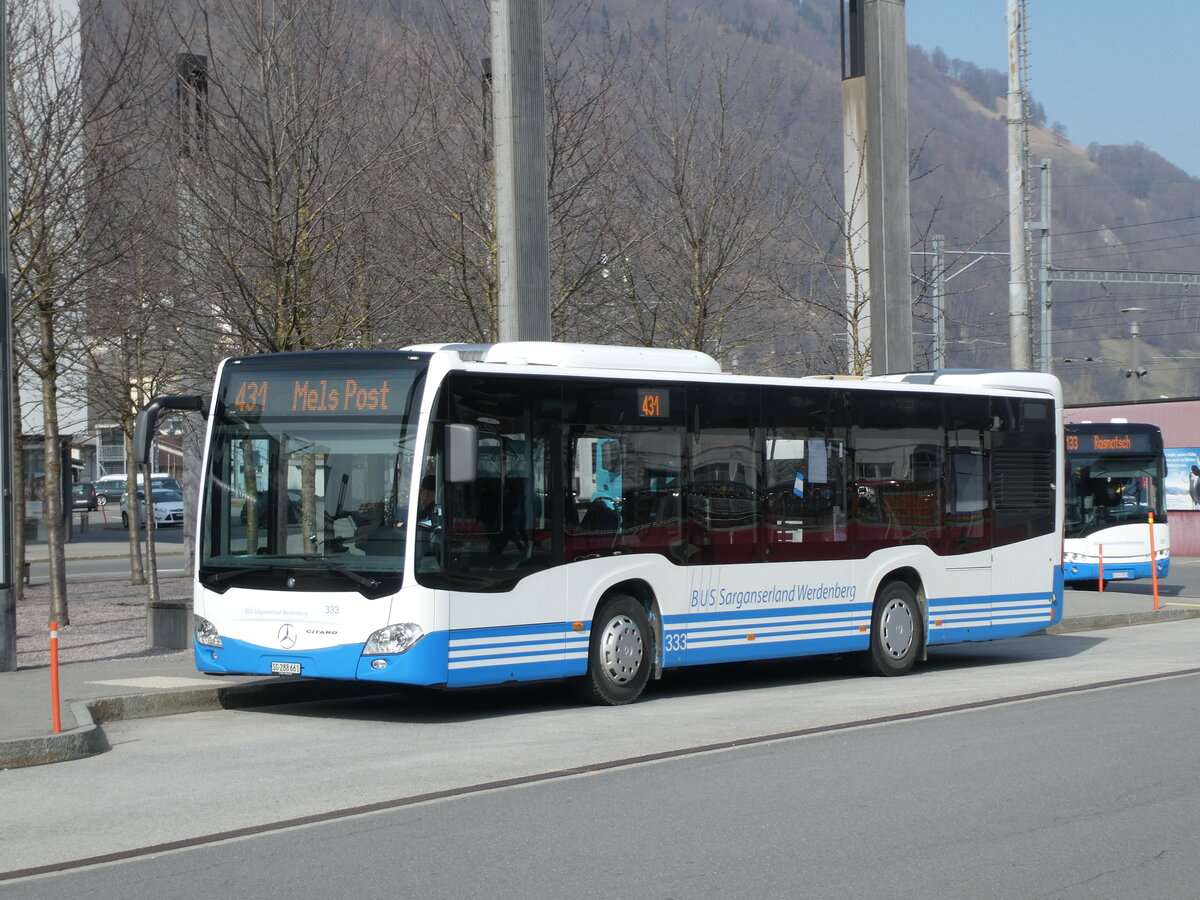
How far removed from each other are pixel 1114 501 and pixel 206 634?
895 inches

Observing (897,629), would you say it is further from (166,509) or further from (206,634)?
(166,509)

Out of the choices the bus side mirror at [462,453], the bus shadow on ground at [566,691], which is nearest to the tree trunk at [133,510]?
the bus shadow on ground at [566,691]

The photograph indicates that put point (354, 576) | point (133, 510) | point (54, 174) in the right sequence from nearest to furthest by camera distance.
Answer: point (354, 576), point (54, 174), point (133, 510)

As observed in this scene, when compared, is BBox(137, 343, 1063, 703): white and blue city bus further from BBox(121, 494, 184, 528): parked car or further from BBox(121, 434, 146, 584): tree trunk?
BBox(121, 494, 184, 528): parked car

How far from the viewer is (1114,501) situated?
101 feet

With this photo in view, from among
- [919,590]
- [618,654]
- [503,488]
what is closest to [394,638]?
[503,488]

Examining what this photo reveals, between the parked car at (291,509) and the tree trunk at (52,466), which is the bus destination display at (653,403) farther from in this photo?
the tree trunk at (52,466)

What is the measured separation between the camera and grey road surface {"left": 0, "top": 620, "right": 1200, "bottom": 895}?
27.2ft

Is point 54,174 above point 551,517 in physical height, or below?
above

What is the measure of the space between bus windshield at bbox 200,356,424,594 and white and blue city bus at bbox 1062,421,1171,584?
21.4 meters

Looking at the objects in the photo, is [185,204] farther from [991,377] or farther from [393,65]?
[991,377]

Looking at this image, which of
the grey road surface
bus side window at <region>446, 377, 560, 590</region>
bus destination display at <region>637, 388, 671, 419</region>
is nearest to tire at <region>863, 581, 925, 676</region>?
the grey road surface

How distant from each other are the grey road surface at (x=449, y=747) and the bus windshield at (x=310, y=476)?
3.98ft

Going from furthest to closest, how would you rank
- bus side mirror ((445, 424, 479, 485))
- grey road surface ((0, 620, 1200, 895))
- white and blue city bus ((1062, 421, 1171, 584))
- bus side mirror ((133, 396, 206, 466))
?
white and blue city bus ((1062, 421, 1171, 584)) < bus side mirror ((133, 396, 206, 466)) < bus side mirror ((445, 424, 479, 485)) < grey road surface ((0, 620, 1200, 895))
